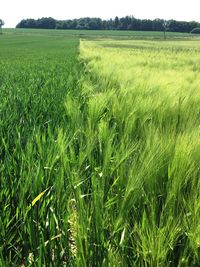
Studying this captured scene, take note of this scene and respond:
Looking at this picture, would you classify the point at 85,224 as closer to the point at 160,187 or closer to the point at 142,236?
the point at 142,236

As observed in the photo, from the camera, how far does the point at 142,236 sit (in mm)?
1065

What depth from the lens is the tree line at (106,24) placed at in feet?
367

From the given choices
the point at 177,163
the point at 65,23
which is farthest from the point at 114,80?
the point at 65,23

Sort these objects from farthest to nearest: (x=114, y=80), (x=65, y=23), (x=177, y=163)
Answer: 1. (x=65, y=23)
2. (x=114, y=80)
3. (x=177, y=163)

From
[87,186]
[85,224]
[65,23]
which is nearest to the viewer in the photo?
[85,224]

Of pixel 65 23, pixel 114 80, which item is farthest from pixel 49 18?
pixel 114 80

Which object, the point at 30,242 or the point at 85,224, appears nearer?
the point at 85,224

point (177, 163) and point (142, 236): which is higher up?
point (177, 163)

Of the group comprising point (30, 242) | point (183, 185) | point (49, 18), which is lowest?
point (30, 242)

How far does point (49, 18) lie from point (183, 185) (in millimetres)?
132233

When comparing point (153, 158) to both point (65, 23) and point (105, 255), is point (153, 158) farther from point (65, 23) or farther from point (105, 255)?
point (65, 23)

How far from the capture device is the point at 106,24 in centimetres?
12369

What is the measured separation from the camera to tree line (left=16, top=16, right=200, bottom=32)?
4400 inches

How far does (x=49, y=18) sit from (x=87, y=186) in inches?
5198
